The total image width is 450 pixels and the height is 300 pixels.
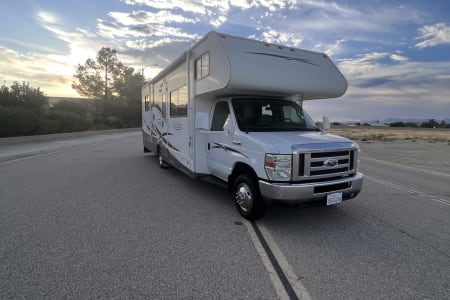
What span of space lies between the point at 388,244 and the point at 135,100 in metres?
48.8

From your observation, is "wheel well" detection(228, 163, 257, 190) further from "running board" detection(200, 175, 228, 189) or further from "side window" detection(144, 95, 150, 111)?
"side window" detection(144, 95, 150, 111)

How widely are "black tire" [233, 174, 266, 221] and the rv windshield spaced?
944 mm

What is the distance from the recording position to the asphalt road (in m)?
3.25

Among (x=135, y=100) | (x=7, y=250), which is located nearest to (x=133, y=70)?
(x=135, y=100)

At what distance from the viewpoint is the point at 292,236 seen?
185 inches

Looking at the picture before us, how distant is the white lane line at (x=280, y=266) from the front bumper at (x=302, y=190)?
62 centimetres

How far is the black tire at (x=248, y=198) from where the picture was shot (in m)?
5.12

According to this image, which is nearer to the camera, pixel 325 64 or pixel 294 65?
pixel 294 65

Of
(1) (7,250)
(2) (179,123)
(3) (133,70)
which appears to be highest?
(3) (133,70)

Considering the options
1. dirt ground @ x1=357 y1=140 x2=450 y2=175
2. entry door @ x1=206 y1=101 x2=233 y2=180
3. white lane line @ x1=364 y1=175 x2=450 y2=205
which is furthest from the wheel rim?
dirt ground @ x1=357 y1=140 x2=450 y2=175

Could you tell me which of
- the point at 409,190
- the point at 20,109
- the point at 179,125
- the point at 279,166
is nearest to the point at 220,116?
the point at 179,125

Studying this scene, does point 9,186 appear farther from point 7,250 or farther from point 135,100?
point 135,100

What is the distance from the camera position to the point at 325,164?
4.95 meters

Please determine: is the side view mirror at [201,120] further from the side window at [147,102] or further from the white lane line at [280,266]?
the side window at [147,102]
